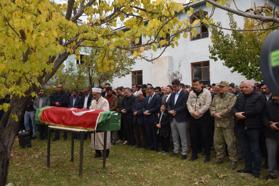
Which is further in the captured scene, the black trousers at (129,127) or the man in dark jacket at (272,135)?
the black trousers at (129,127)

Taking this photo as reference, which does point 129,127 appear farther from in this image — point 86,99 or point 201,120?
point 201,120

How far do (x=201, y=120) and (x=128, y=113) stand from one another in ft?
11.5

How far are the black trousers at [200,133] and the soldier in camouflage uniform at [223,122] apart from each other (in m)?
0.41

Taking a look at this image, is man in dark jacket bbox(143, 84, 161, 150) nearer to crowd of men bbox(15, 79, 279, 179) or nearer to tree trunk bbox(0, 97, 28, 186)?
crowd of men bbox(15, 79, 279, 179)

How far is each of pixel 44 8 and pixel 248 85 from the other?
4.51 metres

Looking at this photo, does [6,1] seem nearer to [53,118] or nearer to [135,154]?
[53,118]

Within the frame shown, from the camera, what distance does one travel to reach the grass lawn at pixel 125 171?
7098mm

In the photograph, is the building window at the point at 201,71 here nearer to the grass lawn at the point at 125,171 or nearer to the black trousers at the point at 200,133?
the grass lawn at the point at 125,171

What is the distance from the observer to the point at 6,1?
437cm

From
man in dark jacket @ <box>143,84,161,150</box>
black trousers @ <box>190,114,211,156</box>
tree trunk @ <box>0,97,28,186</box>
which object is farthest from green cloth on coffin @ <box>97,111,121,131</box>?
man in dark jacket @ <box>143,84,161,150</box>

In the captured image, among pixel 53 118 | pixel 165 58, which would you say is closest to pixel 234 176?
pixel 53 118

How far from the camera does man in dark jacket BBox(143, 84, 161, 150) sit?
10.4 meters

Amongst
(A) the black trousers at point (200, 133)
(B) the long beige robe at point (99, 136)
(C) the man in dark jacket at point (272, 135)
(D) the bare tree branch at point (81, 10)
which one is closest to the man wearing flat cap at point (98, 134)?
(B) the long beige robe at point (99, 136)

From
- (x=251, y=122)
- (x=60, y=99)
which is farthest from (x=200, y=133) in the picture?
(x=60, y=99)
